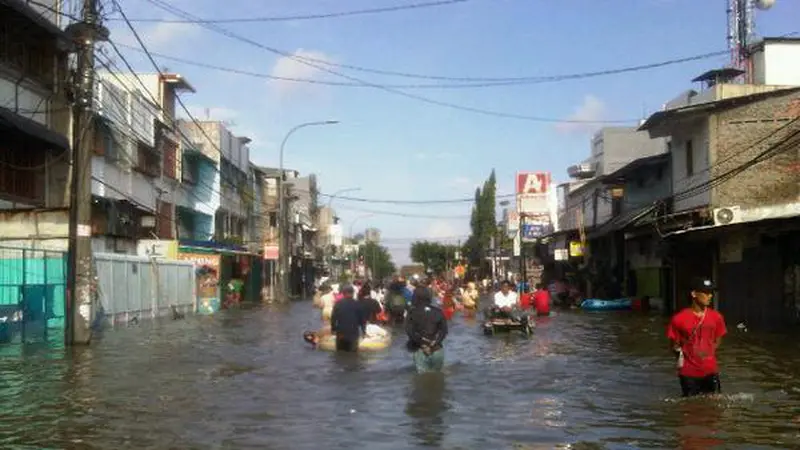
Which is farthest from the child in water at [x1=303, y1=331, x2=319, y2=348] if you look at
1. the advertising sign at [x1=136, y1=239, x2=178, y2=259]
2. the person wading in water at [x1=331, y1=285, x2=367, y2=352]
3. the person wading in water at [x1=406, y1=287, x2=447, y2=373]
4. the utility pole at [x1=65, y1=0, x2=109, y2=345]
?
the advertising sign at [x1=136, y1=239, x2=178, y2=259]

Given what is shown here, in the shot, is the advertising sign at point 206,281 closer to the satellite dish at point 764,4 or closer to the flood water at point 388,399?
the flood water at point 388,399

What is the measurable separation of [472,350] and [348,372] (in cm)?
518

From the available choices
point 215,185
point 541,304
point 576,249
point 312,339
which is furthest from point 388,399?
point 215,185

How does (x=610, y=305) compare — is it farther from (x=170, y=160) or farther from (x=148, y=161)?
(x=170, y=160)

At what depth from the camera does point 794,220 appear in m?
21.5

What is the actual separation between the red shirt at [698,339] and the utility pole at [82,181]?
13219 millimetres

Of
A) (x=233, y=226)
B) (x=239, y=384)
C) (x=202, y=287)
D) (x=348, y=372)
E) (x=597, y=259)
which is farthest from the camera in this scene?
(x=233, y=226)

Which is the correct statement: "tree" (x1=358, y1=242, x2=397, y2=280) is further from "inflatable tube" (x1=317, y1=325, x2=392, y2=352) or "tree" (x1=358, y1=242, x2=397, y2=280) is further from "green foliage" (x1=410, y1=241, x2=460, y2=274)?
"inflatable tube" (x1=317, y1=325, x2=392, y2=352)

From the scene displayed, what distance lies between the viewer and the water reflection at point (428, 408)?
30.7ft

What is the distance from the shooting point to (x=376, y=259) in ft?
488

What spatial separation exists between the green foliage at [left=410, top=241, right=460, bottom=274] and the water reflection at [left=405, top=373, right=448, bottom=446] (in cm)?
12475

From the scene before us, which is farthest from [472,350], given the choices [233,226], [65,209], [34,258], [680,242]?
[233,226]

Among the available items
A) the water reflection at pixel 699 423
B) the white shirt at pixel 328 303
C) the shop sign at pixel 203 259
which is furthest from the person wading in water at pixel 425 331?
the shop sign at pixel 203 259

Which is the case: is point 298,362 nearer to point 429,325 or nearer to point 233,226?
point 429,325
